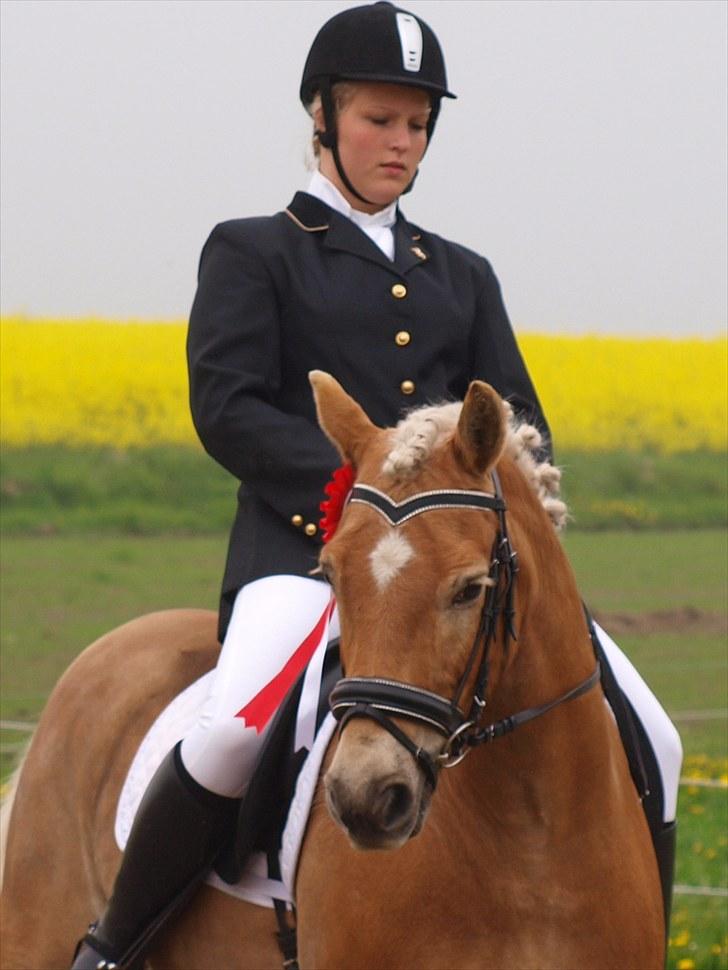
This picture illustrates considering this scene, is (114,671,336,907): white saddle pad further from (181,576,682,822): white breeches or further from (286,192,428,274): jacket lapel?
(286,192,428,274): jacket lapel

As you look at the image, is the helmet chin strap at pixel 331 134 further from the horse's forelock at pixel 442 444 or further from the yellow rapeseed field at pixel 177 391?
the yellow rapeseed field at pixel 177 391

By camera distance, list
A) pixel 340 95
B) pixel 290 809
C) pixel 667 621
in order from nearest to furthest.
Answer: pixel 290 809
pixel 340 95
pixel 667 621

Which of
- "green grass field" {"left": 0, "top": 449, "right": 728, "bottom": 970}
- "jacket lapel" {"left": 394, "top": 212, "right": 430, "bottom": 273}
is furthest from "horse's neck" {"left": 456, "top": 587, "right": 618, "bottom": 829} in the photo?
"green grass field" {"left": 0, "top": 449, "right": 728, "bottom": 970}

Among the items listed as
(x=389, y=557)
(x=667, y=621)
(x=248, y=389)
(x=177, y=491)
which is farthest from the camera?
(x=177, y=491)

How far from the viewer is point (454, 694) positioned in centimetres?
289

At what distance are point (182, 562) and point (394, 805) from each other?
810cm

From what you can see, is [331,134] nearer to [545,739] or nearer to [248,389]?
[248,389]

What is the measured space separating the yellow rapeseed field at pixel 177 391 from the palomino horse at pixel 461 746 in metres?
7.30

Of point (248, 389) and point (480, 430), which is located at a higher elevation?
point (480, 430)

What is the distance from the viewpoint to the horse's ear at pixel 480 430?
294 centimetres

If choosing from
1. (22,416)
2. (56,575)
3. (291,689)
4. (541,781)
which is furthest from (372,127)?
(22,416)

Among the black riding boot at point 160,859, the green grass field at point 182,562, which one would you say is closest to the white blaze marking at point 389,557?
the black riding boot at point 160,859

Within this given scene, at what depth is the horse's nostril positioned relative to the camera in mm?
2729

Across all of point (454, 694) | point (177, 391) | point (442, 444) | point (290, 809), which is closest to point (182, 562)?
point (177, 391)
